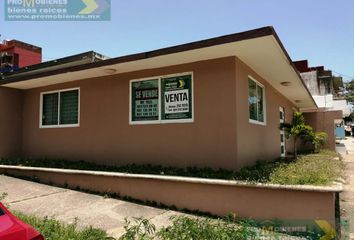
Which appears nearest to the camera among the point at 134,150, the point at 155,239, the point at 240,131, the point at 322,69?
the point at 155,239

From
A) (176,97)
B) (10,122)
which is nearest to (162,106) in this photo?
(176,97)

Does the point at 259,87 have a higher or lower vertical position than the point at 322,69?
lower

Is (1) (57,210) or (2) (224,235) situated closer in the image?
(2) (224,235)

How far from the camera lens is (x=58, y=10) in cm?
923

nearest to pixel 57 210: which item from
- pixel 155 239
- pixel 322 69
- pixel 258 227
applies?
pixel 155 239

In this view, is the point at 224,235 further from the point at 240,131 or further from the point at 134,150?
the point at 134,150

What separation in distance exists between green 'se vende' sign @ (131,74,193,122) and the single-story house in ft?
0.08

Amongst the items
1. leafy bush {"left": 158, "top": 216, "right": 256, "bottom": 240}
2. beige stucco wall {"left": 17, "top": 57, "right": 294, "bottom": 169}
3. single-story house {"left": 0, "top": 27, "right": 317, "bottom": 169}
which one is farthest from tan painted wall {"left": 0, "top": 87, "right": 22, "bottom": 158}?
leafy bush {"left": 158, "top": 216, "right": 256, "bottom": 240}

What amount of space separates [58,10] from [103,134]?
407cm

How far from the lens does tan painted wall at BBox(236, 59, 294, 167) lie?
6921 millimetres

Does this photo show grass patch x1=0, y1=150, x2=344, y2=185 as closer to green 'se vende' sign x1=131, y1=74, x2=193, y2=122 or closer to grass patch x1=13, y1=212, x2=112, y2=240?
green 'se vende' sign x1=131, y1=74, x2=193, y2=122

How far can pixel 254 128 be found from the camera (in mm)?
8117

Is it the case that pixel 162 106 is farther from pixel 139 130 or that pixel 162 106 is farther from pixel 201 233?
pixel 201 233

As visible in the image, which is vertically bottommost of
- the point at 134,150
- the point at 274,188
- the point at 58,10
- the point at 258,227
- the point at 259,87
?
the point at 258,227
